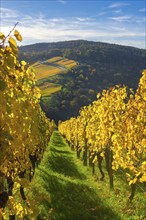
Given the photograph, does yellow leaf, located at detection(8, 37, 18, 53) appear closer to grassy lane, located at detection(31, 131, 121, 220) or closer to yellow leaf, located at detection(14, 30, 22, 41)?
yellow leaf, located at detection(14, 30, 22, 41)

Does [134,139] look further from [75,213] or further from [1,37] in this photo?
[1,37]

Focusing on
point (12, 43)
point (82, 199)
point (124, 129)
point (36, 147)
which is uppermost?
point (12, 43)

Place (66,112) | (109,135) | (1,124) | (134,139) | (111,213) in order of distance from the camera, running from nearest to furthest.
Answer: (1,124), (134,139), (111,213), (109,135), (66,112)

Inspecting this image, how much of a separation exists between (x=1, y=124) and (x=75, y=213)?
14037 millimetres

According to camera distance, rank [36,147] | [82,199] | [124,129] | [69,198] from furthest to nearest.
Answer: [69,198]
[82,199]
[36,147]
[124,129]

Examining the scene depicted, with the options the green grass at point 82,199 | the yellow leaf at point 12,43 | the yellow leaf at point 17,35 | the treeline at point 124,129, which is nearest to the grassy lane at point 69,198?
the green grass at point 82,199

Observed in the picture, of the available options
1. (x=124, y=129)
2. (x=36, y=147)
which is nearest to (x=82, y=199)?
(x=36, y=147)

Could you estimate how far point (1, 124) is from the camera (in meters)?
6.88

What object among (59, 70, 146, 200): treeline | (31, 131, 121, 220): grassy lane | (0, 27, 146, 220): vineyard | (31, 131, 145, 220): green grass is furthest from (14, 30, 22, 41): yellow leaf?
(31, 131, 145, 220): green grass

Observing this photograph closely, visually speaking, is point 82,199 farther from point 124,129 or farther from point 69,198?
point 124,129

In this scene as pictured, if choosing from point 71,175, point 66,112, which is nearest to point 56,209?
point 71,175

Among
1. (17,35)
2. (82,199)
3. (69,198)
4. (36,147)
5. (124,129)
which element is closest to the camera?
(17,35)

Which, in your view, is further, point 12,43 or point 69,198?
point 69,198

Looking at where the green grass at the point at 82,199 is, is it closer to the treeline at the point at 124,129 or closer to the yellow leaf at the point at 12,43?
the treeline at the point at 124,129
